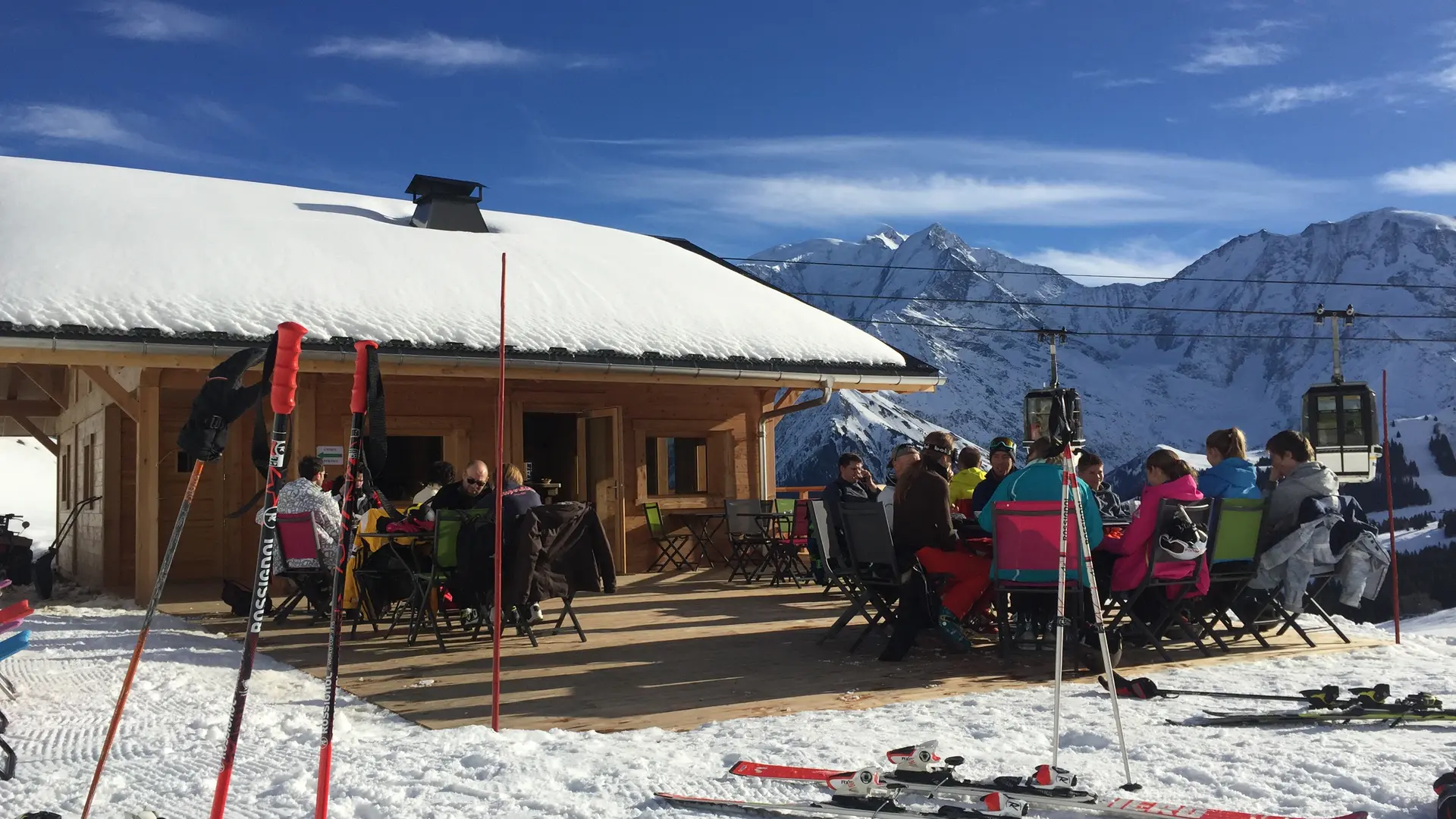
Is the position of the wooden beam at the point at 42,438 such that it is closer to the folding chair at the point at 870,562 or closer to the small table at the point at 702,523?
the small table at the point at 702,523

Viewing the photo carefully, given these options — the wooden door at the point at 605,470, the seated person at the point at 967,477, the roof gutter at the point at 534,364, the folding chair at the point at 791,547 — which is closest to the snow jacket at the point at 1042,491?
the seated person at the point at 967,477

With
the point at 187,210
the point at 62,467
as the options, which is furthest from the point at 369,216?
the point at 62,467

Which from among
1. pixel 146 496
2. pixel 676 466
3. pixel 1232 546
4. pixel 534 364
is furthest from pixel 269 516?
pixel 676 466

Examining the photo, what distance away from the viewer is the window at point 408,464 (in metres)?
12.4

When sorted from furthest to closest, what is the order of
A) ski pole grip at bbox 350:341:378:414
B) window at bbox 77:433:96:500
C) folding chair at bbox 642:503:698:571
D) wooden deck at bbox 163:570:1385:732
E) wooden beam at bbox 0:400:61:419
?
1. wooden beam at bbox 0:400:61:419
2. window at bbox 77:433:96:500
3. folding chair at bbox 642:503:698:571
4. wooden deck at bbox 163:570:1385:732
5. ski pole grip at bbox 350:341:378:414

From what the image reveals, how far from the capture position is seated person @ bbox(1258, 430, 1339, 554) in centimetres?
621

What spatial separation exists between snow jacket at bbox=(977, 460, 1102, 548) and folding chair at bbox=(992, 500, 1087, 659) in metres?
0.03

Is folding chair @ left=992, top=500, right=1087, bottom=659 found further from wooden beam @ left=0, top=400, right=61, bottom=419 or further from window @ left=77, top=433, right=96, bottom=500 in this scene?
wooden beam @ left=0, top=400, right=61, bottom=419

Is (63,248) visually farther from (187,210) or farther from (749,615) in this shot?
(749,615)

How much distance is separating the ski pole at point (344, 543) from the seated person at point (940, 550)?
3.52 meters

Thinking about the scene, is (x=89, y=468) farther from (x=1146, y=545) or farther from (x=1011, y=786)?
(x=1011, y=786)

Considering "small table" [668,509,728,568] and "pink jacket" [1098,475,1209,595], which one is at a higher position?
"pink jacket" [1098,475,1209,595]

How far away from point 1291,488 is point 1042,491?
175cm

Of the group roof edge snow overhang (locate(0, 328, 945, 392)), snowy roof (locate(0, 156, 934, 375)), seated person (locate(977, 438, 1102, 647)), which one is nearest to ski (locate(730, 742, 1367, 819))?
seated person (locate(977, 438, 1102, 647))
